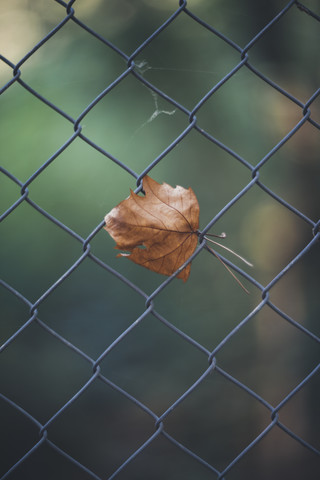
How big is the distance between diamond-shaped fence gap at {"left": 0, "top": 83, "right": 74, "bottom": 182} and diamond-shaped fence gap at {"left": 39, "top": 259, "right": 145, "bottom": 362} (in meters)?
0.89

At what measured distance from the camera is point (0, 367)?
2854 mm

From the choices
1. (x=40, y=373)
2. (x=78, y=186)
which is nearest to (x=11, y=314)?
(x=40, y=373)

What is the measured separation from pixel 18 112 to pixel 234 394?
8.55ft

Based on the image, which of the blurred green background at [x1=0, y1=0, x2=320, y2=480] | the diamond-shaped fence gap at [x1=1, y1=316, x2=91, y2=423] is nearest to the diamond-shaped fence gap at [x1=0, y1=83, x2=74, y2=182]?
the blurred green background at [x1=0, y1=0, x2=320, y2=480]

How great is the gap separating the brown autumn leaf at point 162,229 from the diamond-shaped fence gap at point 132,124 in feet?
8.01

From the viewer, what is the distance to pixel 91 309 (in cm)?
327

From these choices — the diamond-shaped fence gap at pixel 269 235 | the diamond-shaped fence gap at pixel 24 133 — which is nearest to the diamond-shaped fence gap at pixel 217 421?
the diamond-shaped fence gap at pixel 269 235

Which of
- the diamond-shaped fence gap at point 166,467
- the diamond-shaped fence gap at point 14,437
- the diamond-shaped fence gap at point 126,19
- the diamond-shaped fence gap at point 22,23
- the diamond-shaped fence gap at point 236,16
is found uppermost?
the diamond-shaped fence gap at point 236,16

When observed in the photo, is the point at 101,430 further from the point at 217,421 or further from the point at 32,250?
the point at 32,250

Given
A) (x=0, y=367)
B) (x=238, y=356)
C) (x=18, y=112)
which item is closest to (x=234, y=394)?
(x=238, y=356)

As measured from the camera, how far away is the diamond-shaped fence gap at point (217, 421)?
7.90ft

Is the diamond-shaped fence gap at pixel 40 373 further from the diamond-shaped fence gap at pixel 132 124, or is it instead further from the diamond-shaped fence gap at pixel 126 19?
the diamond-shaped fence gap at pixel 126 19

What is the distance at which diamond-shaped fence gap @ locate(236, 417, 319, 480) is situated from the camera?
2240 mm

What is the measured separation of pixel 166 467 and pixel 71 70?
274 cm
